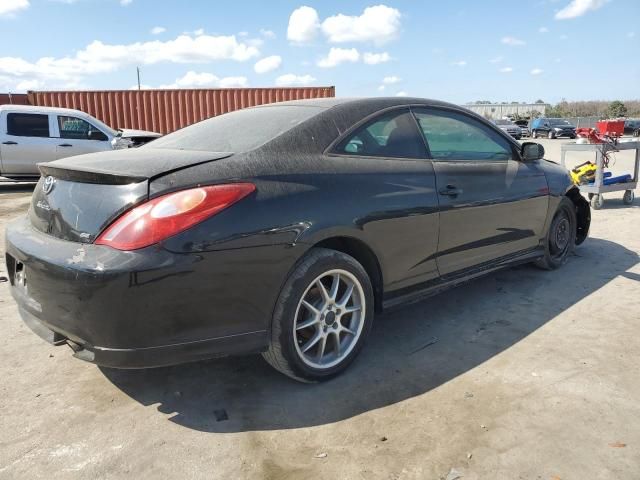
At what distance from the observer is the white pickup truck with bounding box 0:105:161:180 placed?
11.0 m

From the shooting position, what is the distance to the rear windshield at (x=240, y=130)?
2756 mm

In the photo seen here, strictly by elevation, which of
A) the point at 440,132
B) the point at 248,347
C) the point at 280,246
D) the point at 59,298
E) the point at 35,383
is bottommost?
the point at 35,383

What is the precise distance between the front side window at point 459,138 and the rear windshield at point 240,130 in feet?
2.75

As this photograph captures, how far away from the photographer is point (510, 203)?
12.7 feet

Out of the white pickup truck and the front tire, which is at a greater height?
the white pickup truck

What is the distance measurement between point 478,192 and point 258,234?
1.86 metres

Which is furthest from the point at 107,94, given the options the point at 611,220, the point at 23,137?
the point at 611,220

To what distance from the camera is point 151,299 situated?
2.15 m

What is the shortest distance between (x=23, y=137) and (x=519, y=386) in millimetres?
11546

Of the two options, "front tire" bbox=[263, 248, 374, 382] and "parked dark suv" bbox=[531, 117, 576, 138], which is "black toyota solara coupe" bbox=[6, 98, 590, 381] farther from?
"parked dark suv" bbox=[531, 117, 576, 138]

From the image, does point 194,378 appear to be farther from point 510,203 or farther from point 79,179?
point 510,203

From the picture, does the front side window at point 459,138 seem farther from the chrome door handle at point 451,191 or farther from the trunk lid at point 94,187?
the trunk lid at point 94,187

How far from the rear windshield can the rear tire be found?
2704 millimetres

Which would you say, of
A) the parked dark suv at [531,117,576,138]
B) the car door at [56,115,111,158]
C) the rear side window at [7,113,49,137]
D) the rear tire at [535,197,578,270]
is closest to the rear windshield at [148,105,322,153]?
the rear tire at [535,197,578,270]
